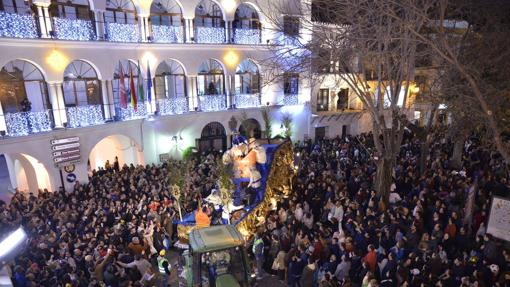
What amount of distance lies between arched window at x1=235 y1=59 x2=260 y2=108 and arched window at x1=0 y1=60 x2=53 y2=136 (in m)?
11.2

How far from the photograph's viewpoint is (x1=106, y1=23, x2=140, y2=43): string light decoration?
17844mm

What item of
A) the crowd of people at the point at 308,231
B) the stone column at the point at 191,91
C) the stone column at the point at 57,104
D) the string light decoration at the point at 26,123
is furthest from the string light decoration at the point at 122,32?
the crowd of people at the point at 308,231

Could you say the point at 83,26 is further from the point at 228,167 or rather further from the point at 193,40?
the point at 228,167

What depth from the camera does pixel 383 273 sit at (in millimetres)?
9195

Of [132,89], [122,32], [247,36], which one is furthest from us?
[247,36]

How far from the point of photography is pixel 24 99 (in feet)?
52.8

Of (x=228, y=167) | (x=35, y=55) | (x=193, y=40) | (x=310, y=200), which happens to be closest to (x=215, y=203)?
(x=228, y=167)

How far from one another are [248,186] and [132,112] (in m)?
8.94

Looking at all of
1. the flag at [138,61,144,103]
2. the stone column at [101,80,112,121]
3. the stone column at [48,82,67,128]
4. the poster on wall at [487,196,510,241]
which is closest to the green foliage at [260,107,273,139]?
the flag at [138,61,144,103]

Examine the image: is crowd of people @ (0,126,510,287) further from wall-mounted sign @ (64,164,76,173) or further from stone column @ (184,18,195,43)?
stone column @ (184,18,195,43)

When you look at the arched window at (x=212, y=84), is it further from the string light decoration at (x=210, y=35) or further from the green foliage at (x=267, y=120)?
the green foliage at (x=267, y=120)

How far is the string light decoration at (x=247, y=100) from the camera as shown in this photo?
78.4 ft

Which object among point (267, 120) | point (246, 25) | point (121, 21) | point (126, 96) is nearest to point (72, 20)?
point (121, 21)

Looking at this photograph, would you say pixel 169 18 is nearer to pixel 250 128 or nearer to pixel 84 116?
pixel 84 116
